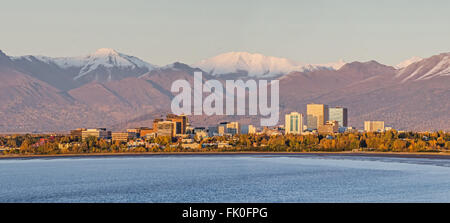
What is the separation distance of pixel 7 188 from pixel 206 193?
27157mm

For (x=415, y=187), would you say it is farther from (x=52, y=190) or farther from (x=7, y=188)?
(x=7, y=188)

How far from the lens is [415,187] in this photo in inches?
3895

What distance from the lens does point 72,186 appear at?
344ft
